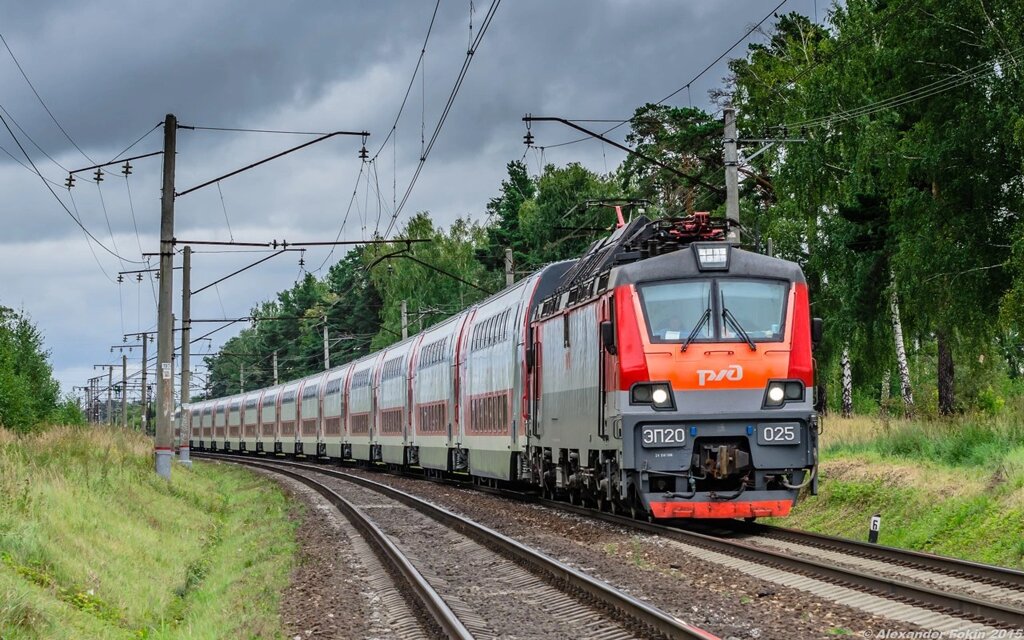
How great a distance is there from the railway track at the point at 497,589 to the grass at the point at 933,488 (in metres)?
4.74

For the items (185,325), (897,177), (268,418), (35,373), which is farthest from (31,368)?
(897,177)

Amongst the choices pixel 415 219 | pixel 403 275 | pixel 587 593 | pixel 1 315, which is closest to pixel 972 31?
pixel 587 593

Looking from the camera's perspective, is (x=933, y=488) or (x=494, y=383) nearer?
(x=933, y=488)

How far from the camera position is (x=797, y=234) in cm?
3812

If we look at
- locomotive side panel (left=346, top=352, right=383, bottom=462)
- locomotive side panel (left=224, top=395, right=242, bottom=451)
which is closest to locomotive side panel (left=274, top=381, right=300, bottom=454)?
locomotive side panel (left=224, top=395, right=242, bottom=451)

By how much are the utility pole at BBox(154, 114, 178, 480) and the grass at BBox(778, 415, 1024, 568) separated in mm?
13529

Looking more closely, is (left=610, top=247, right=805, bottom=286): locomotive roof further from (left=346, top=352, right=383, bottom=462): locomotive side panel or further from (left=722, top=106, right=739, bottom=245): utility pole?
(left=346, top=352, right=383, bottom=462): locomotive side panel

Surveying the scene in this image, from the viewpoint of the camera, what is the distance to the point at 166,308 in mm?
26156

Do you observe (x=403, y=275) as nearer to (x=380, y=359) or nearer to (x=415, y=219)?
(x=415, y=219)

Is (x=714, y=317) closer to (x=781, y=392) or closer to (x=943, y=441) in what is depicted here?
(x=781, y=392)

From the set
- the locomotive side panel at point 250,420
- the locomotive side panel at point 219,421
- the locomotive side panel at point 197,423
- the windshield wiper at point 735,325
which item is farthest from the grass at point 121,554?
the locomotive side panel at point 197,423

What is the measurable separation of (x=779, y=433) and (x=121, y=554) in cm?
807

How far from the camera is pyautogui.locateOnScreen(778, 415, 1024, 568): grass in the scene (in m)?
14.1

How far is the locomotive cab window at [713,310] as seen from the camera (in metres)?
15.7
